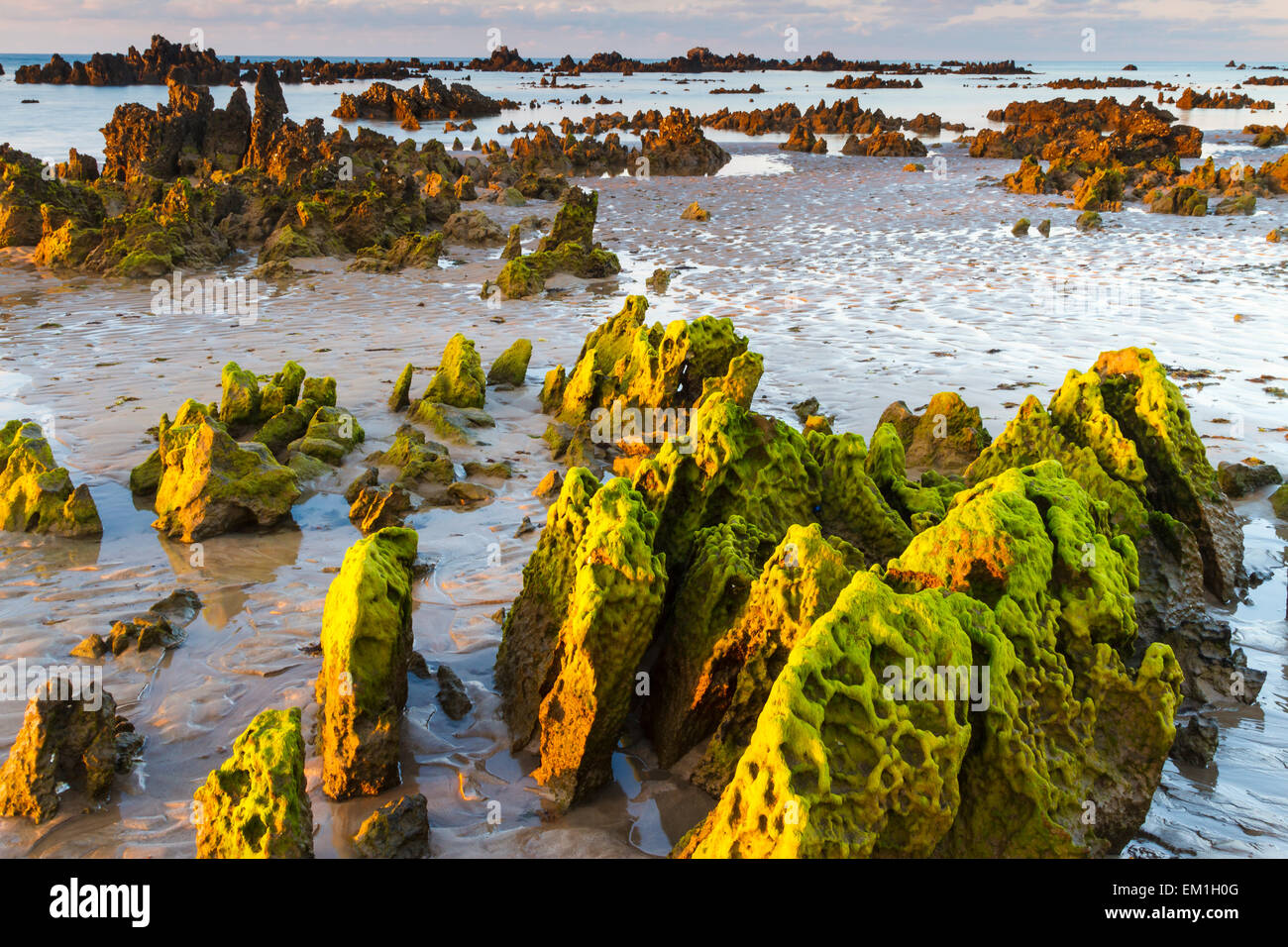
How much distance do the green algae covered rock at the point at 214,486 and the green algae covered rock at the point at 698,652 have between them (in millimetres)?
4158

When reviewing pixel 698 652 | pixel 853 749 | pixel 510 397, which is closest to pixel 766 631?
pixel 698 652

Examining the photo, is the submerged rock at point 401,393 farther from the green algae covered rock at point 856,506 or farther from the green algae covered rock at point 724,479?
the green algae covered rock at point 856,506

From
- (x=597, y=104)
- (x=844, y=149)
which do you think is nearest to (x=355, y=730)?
(x=844, y=149)

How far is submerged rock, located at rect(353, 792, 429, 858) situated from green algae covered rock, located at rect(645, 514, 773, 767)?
1.35 m

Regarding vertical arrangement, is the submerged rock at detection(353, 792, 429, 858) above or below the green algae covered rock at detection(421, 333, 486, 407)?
below

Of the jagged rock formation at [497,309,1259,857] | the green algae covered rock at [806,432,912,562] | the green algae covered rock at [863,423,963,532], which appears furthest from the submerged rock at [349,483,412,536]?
the green algae covered rock at [863,423,963,532]

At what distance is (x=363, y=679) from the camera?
4.99 meters

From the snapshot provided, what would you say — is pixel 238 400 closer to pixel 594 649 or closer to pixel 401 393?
pixel 401 393

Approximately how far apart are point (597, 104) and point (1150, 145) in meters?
41.2

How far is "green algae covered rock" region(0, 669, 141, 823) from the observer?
183 inches

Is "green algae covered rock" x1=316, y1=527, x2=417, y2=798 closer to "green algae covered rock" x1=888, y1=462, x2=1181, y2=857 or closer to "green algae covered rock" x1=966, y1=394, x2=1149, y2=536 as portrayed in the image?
"green algae covered rock" x1=888, y1=462, x2=1181, y2=857

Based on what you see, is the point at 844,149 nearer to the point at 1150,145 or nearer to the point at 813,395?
the point at 1150,145

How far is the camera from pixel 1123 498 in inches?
252

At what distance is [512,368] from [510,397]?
17.6 inches
